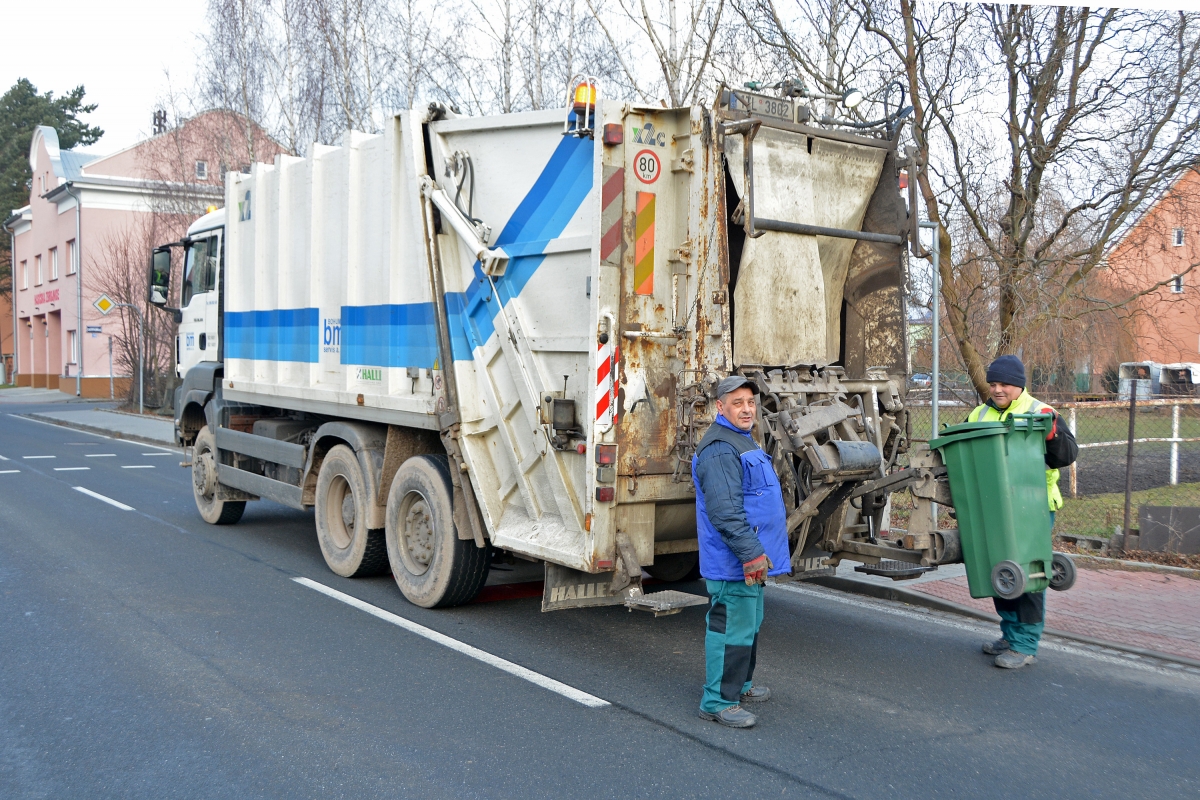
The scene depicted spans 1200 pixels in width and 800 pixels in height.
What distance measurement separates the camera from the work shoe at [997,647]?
566cm

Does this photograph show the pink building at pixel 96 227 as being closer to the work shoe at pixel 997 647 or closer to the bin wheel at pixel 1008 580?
the work shoe at pixel 997 647

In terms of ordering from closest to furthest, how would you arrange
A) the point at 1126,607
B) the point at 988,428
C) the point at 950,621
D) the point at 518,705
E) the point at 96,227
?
the point at 518,705 → the point at 988,428 → the point at 950,621 → the point at 1126,607 → the point at 96,227

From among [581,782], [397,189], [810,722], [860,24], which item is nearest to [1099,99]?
[860,24]

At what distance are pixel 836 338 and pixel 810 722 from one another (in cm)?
252

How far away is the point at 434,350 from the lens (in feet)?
21.1

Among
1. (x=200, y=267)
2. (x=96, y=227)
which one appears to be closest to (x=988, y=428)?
(x=200, y=267)

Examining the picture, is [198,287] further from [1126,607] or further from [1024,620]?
[1126,607]

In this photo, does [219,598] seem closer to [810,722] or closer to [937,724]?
[810,722]

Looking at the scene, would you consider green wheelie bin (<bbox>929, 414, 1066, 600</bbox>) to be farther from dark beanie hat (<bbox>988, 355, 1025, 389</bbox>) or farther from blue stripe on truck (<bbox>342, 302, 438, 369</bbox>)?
blue stripe on truck (<bbox>342, 302, 438, 369</bbox>)

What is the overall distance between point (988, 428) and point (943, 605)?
82.7 inches

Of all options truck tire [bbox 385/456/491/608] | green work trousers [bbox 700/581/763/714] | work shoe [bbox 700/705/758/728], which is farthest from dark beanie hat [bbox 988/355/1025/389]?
truck tire [bbox 385/456/491/608]

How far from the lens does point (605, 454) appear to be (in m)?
5.26

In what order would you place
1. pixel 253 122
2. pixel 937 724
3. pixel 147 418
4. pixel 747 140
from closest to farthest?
pixel 937 724 < pixel 747 140 < pixel 253 122 < pixel 147 418

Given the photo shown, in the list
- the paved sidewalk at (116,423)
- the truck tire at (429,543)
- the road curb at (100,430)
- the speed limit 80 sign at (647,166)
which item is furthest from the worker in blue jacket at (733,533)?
the paved sidewalk at (116,423)
